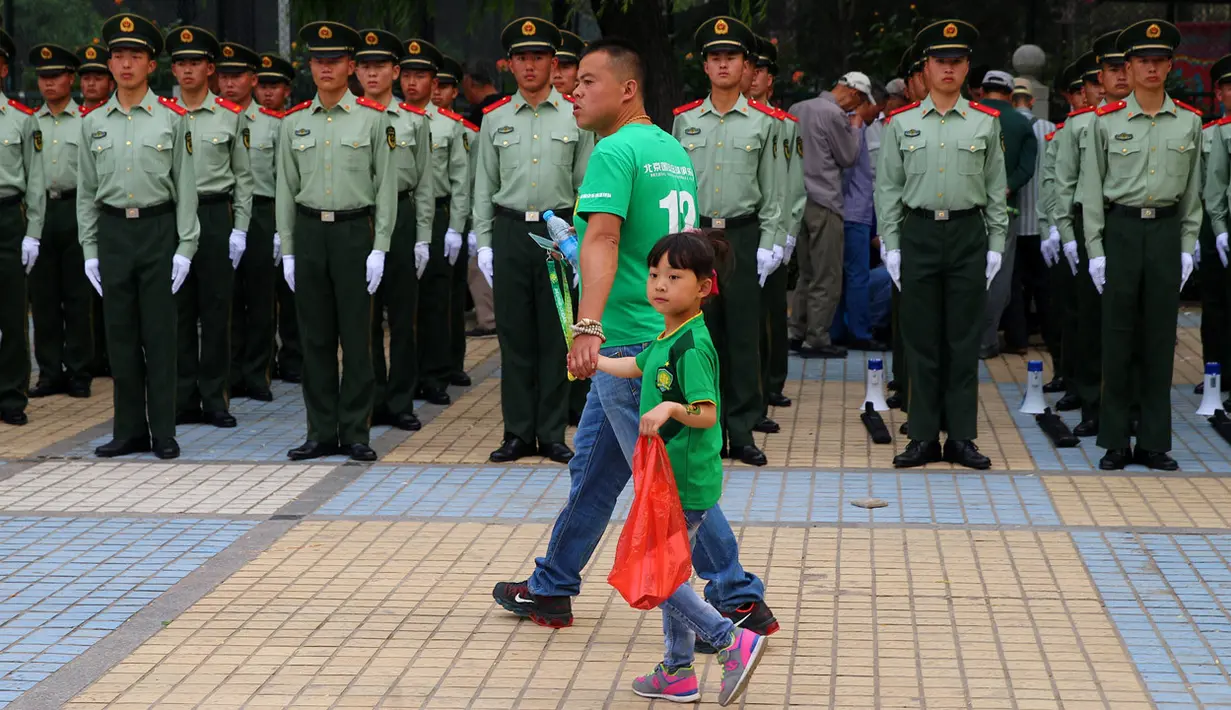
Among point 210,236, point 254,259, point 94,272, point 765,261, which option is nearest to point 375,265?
point 94,272

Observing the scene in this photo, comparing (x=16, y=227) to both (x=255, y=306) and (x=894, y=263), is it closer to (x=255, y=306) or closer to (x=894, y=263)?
(x=255, y=306)

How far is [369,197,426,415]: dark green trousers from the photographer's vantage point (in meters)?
10.5

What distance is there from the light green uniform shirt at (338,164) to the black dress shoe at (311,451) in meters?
1.07

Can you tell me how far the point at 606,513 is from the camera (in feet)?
19.2

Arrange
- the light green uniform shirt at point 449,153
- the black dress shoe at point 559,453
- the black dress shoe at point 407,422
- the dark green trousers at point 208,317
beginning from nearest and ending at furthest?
the black dress shoe at point 559,453
the black dress shoe at point 407,422
the dark green trousers at point 208,317
the light green uniform shirt at point 449,153

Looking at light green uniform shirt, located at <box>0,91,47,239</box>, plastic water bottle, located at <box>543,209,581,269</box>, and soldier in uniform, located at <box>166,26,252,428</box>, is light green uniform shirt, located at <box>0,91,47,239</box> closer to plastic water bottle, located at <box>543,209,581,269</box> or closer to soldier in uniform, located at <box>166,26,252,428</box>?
soldier in uniform, located at <box>166,26,252,428</box>

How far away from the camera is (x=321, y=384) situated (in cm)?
928

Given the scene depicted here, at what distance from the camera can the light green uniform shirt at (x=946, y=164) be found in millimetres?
8758

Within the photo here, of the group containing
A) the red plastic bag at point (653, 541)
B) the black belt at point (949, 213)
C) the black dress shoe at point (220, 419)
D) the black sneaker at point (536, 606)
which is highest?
the black belt at point (949, 213)

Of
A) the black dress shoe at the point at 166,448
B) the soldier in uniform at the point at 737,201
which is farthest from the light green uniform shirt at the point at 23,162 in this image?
the soldier in uniform at the point at 737,201

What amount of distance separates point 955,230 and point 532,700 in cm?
→ 451

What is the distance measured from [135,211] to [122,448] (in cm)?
133

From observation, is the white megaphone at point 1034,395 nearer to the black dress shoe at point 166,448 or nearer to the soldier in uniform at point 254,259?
the soldier in uniform at point 254,259

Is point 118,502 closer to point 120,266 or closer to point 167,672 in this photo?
point 120,266
